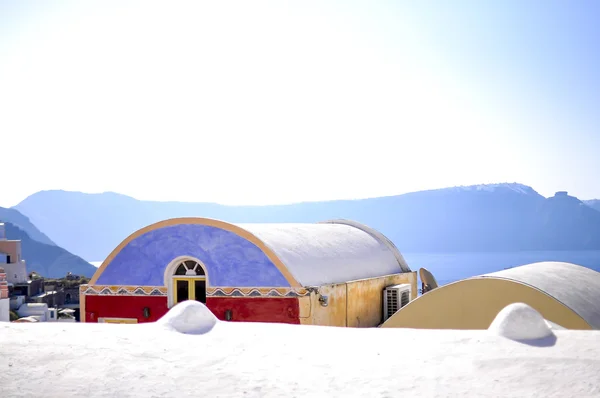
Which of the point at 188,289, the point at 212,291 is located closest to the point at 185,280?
the point at 188,289

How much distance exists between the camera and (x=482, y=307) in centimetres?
1080

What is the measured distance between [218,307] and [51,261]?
146 metres

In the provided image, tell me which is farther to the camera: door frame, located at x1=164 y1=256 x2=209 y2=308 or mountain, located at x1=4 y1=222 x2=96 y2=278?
mountain, located at x1=4 y1=222 x2=96 y2=278

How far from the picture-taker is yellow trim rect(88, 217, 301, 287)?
1476cm

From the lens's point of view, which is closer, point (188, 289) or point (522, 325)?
point (522, 325)

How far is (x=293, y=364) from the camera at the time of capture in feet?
19.3

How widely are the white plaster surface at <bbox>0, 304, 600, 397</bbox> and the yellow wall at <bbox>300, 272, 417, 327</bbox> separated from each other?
26.0ft

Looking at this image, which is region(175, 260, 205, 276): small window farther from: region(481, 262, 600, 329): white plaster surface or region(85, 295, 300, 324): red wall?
region(481, 262, 600, 329): white plaster surface

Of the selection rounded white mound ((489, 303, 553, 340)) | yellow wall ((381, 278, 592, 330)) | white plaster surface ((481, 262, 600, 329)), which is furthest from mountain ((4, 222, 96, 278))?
rounded white mound ((489, 303, 553, 340))

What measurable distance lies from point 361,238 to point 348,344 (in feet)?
43.3

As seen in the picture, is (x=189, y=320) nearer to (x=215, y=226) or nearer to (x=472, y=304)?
(x=472, y=304)

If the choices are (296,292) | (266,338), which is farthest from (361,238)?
(266,338)

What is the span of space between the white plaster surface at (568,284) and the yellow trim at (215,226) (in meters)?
4.36

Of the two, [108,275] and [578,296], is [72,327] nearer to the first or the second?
[578,296]
